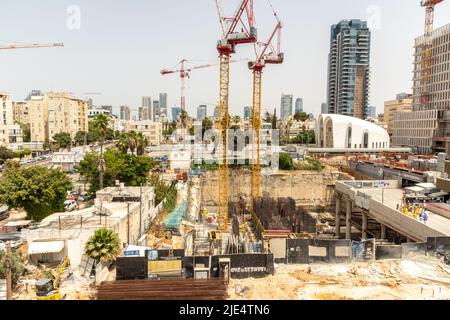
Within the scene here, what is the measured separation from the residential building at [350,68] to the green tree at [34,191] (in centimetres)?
13572

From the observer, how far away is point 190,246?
24.1 metres

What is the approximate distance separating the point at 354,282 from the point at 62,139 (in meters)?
83.6

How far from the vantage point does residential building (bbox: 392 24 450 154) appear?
69.4m

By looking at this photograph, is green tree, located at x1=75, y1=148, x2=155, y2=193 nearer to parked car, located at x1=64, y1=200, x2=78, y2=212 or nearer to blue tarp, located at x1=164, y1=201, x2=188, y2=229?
parked car, located at x1=64, y1=200, x2=78, y2=212

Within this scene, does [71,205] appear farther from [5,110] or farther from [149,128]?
[149,128]

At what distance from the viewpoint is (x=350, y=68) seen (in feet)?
477

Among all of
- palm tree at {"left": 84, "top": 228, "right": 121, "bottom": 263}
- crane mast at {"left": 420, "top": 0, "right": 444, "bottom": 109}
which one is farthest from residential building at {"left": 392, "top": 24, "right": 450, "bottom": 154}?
palm tree at {"left": 84, "top": 228, "right": 121, "bottom": 263}

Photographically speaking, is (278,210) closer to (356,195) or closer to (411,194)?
(356,195)

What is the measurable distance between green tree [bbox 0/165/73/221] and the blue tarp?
904cm

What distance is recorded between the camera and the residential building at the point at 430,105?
69.4 meters

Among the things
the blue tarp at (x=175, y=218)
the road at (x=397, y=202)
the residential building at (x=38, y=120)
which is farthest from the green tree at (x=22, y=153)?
the road at (x=397, y=202)

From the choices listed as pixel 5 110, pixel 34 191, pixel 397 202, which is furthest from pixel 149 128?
pixel 397 202
